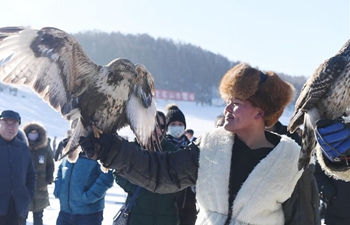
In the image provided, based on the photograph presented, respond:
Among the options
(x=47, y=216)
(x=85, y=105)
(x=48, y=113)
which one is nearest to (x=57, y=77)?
(x=85, y=105)

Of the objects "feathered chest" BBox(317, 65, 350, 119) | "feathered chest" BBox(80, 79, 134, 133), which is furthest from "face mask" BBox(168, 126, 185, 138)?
"feathered chest" BBox(317, 65, 350, 119)

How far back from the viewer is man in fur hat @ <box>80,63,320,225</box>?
2.14 metres

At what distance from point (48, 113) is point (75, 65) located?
34201 mm

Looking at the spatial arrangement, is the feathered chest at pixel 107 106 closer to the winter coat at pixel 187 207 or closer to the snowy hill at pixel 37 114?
the winter coat at pixel 187 207

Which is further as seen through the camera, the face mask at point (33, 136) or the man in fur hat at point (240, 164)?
the face mask at point (33, 136)

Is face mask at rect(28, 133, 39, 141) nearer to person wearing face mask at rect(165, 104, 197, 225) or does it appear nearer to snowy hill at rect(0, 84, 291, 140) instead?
person wearing face mask at rect(165, 104, 197, 225)

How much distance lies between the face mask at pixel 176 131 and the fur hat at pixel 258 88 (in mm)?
2669

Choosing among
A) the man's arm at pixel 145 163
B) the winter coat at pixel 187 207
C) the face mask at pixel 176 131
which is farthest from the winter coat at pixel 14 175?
the man's arm at pixel 145 163

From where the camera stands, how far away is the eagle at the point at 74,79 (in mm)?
2943

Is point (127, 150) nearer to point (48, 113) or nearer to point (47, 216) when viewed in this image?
point (47, 216)

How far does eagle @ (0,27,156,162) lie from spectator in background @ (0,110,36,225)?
6.81 feet

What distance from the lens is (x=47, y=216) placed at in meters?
7.62

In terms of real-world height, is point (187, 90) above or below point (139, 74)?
below

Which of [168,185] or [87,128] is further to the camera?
[87,128]
